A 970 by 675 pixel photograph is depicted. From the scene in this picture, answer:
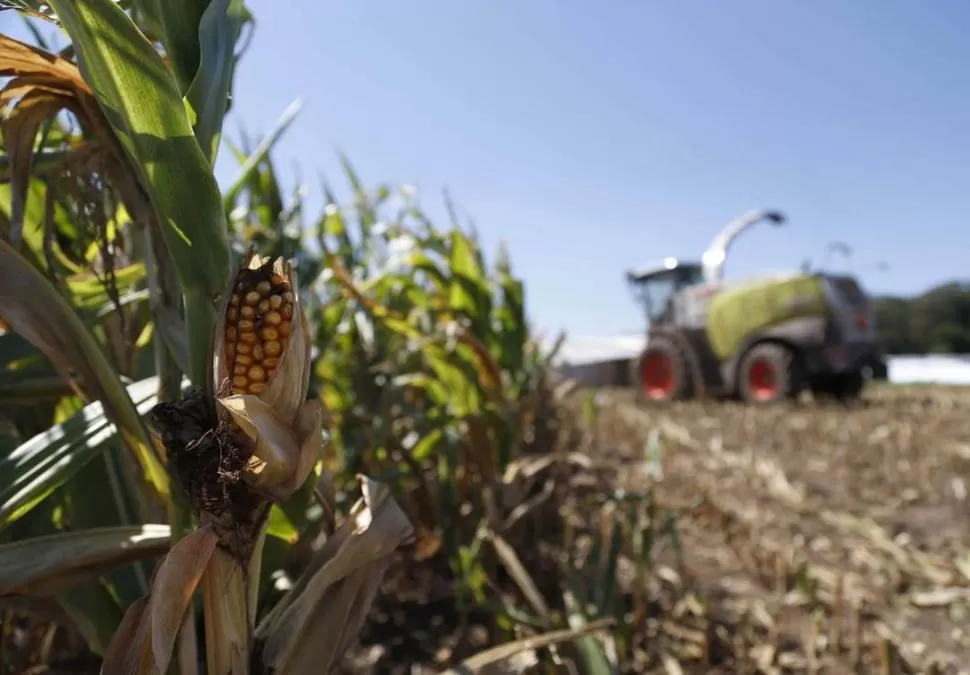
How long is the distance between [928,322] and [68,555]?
30.7m

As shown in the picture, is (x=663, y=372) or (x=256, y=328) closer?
(x=256, y=328)

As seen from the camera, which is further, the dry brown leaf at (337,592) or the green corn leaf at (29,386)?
the green corn leaf at (29,386)

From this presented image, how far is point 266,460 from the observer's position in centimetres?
47

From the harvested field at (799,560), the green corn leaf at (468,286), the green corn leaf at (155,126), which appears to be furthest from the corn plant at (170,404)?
the green corn leaf at (468,286)

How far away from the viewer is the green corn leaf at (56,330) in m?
0.57

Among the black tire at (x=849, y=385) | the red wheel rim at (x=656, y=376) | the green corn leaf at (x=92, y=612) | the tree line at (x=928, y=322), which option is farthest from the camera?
the tree line at (x=928, y=322)

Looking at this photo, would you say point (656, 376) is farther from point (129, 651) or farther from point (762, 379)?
point (129, 651)

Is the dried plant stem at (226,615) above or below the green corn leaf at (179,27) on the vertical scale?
below

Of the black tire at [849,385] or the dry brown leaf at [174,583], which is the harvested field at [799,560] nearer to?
the dry brown leaf at [174,583]

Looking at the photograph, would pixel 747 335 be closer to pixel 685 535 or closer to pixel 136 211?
pixel 685 535

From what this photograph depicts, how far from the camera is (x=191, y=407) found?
1.67 ft

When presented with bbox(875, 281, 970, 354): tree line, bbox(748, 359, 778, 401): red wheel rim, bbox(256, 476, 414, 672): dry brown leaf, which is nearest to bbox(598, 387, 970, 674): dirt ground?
bbox(256, 476, 414, 672): dry brown leaf

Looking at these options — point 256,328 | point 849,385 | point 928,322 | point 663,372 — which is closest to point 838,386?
point 849,385

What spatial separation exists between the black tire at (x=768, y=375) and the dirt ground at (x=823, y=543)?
6.08ft
